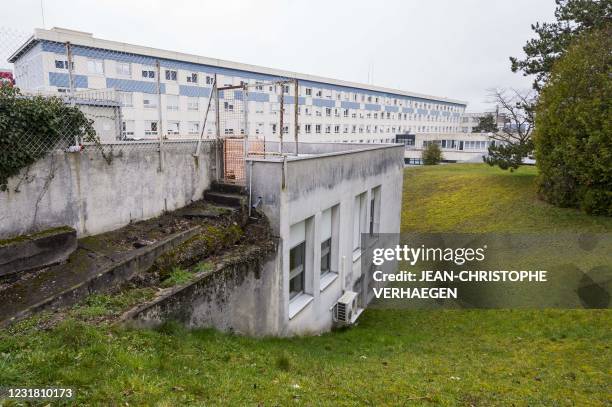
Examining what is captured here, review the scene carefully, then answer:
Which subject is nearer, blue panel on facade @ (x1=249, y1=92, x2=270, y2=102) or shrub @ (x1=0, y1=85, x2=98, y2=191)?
shrub @ (x1=0, y1=85, x2=98, y2=191)

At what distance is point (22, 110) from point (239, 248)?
3.96 meters

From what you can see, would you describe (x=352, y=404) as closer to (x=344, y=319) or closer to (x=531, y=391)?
(x=531, y=391)

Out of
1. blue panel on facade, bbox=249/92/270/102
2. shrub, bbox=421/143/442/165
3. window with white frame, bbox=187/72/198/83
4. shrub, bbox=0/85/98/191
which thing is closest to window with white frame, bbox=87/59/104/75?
window with white frame, bbox=187/72/198/83

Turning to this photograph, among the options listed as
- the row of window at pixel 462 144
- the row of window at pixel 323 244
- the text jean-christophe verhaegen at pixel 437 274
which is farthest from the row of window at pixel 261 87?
the row of window at pixel 462 144

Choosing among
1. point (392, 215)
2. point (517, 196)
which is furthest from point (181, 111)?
point (517, 196)

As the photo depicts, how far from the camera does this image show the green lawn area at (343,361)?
380 cm

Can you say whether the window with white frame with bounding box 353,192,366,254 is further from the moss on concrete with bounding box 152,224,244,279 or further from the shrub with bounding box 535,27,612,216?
the shrub with bounding box 535,27,612,216

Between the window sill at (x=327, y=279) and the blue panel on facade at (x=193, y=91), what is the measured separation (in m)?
26.0

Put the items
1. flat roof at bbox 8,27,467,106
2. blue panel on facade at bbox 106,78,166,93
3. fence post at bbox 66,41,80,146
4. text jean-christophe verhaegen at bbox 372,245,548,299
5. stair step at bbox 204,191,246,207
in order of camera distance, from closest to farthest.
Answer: fence post at bbox 66,41,80,146 → stair step at bbox 204,191,246,207 → text jean-christophe verhaegen at bbox 372,245,548,299 → flat roof at bbox 8,27,467,106 → blue panel on facade at bbox 106,78,166,93

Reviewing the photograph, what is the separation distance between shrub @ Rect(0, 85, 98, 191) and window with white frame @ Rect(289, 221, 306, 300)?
4295mm

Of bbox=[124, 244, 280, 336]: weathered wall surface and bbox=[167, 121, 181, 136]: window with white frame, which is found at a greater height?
bbox=[167, 121, 181, 136]: window with white frame

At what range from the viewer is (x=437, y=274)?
620 inches

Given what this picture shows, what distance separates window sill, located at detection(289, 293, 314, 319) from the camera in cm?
813

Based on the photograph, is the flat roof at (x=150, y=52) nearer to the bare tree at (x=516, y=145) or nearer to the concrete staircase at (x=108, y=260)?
the concrete staircase at (x=108, y=260)
